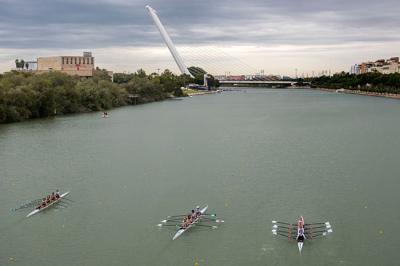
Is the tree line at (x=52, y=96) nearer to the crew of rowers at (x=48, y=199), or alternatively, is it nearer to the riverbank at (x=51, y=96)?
the riverbank at (x=51, y=96)

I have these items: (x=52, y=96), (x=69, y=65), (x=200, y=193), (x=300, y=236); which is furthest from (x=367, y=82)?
(x=300, y=236)

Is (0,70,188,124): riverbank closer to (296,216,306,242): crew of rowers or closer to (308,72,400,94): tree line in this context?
(296,216,306,242): crew of rowers

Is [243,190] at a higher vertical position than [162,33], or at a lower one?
lower

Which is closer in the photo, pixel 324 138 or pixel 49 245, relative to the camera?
pixel 49 245

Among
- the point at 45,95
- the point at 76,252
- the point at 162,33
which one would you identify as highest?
the point at 162,33

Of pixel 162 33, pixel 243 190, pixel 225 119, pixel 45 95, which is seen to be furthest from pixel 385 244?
pixel 162 33

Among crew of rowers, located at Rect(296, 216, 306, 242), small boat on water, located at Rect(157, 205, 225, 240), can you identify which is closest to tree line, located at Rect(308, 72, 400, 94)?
small boat on water, located at Rect(157, 205, 225, 240)

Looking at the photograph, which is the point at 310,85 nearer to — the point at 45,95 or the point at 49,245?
the point at 45,95
